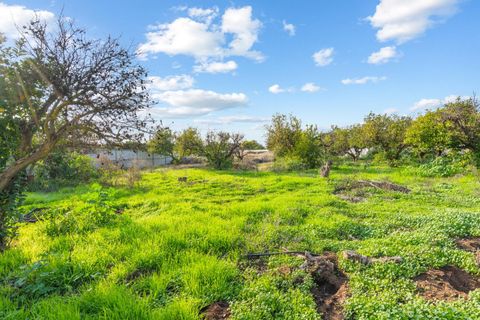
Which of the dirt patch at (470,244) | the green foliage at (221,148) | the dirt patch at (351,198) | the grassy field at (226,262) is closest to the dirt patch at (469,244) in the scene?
the dirt patch at (470,244)

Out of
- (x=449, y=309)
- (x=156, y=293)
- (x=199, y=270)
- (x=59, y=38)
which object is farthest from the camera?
(x=59, y=38)

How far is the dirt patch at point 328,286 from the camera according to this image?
3.21 metres

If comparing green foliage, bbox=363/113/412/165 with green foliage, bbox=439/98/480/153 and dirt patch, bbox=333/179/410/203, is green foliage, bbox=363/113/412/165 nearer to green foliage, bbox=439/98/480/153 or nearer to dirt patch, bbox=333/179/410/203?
green foliage, bbox=439/98/480/153

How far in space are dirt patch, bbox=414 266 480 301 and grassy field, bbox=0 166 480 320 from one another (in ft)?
0.25

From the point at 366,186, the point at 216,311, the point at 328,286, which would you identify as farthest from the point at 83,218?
the point at 366,186

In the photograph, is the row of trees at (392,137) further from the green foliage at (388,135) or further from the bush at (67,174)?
the bush at (67,174)

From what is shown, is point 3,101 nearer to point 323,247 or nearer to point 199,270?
point 199,270

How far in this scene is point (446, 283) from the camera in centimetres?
361

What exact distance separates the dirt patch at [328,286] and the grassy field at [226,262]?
58 millimetres

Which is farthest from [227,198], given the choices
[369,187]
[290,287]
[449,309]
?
[449,309]

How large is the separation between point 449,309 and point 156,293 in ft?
10.7

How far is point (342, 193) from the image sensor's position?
9969mm

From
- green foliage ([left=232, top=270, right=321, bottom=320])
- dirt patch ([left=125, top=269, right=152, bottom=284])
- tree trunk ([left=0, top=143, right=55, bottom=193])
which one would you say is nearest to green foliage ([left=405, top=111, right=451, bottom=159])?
green foliage ([left=232, top=270, right=321, bottom=320])

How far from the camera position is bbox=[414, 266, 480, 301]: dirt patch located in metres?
3.34
